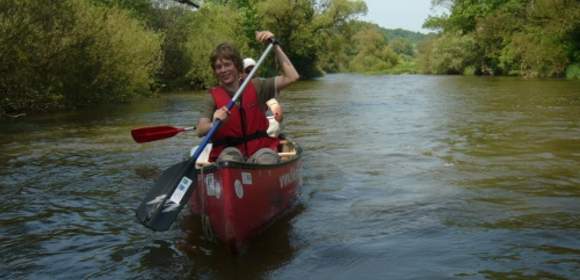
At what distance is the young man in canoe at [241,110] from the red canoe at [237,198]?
12.5 inches

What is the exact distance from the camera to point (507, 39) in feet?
123

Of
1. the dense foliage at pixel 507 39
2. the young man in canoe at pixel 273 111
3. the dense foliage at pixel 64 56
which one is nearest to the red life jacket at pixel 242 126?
the young man in canoe at pixel 273 111

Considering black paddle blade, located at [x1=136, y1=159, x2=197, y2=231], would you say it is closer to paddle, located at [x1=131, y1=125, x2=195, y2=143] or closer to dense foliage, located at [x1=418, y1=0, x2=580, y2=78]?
paddle, located at [x1=131, y1=125, x2=195, y2=143]

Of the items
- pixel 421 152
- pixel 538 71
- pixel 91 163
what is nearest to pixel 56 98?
pixel 91 163

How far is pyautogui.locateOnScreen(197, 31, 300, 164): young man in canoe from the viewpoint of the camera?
5.02 meters

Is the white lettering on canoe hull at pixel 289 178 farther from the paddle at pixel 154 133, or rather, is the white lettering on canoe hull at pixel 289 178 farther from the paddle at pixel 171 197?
the paddle at pixel 154 133

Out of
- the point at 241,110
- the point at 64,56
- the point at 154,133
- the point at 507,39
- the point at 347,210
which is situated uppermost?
the point at 507,39

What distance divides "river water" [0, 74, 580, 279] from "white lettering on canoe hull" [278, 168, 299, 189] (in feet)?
1.11

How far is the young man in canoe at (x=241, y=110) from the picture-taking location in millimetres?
5023

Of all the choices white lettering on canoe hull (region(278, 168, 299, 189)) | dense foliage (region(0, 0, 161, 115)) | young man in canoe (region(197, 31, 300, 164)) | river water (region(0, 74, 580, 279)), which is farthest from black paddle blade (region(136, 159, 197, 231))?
dense foliage (region(0, 0, 161, 115))

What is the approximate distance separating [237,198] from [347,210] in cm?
182

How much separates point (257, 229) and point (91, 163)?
181 inches

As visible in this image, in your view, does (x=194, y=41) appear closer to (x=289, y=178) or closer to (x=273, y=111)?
(x=273, y=111)

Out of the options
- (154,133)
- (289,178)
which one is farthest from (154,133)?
(289,178)
